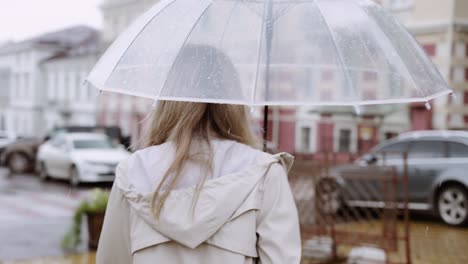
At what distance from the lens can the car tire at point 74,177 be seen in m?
16.2

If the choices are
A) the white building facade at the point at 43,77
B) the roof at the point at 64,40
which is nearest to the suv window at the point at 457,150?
the white building facade at the point at 43,77

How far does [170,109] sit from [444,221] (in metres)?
8.70

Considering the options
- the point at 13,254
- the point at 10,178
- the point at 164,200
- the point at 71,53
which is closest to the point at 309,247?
the point at 13,254

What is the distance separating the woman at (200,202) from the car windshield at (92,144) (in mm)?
15382

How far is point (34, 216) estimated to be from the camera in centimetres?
1070

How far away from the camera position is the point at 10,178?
63.1ft

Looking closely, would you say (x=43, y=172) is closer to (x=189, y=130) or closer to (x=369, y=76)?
(x=369, y=76)

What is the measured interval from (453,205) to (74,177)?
10.3 m

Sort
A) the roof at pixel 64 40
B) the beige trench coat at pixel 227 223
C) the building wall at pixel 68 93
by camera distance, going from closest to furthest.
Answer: the beige trench coat at pixel 227 223, the building wall at pixel 68 93, the roof at pixel 64 40

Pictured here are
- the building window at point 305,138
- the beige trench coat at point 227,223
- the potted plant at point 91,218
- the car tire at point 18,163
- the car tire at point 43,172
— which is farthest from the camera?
the building window at point 305,138

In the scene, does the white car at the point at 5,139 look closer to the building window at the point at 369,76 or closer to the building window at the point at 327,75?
the building window at the point at 327,75

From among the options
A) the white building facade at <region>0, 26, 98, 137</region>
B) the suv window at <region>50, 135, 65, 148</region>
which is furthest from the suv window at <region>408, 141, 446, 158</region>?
the white building facade at <region>0, 26, 98, 137</region>

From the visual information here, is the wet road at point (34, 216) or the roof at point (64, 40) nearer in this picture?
the wet road at point (34, 216)

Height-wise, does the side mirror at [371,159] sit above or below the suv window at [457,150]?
below
